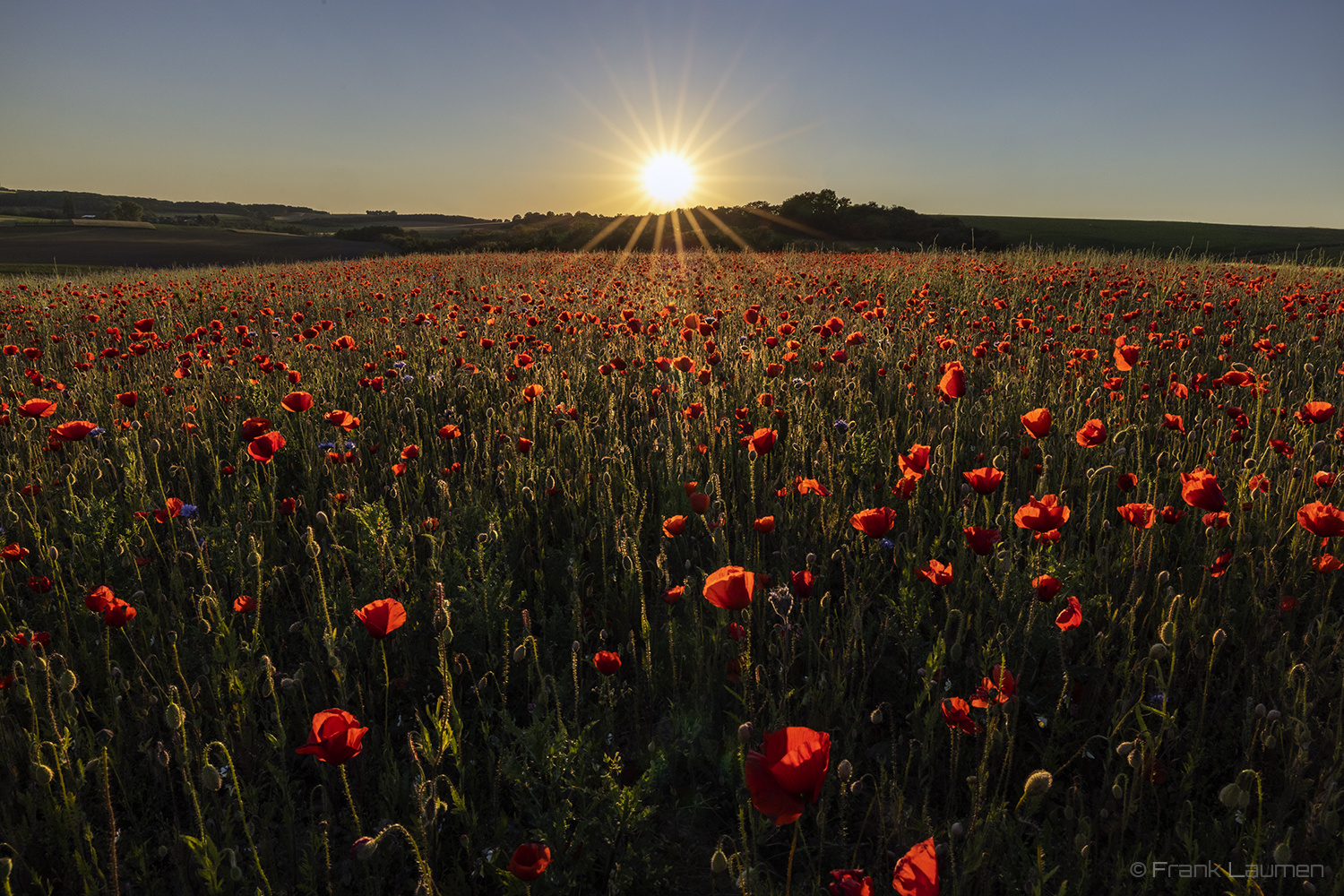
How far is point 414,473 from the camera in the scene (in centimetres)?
336

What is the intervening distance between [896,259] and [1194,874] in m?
12.1

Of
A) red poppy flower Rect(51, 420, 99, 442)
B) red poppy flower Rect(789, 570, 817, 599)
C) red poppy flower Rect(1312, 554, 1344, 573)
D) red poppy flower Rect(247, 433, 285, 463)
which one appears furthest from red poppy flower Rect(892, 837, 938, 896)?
red poppy flower Rect(51, 420, 99, 442)

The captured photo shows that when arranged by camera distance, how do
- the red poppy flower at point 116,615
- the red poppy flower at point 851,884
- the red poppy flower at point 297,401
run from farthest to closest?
the red poppy flower at point 297,401 → the red poppy flower at point 116,615 → the red poppy flower at point 851,884

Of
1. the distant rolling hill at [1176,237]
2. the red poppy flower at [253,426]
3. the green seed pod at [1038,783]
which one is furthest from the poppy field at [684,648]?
the distant rolling hill at [1176,237]

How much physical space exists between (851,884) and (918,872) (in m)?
0.15

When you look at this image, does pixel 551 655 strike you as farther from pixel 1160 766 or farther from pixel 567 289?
pixel 567 289

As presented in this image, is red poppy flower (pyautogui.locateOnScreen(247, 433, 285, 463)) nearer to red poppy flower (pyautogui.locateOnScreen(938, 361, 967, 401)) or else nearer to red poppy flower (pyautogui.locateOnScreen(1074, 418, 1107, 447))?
red poppy flower (pyautogui.locateOnScreen(938, 361, 967, 401))

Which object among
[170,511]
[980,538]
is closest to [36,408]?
[170,511]

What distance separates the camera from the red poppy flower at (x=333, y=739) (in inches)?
49.3

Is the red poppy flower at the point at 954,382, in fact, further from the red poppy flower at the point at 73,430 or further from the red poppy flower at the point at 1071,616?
the red poppy flower at the point at 73,430

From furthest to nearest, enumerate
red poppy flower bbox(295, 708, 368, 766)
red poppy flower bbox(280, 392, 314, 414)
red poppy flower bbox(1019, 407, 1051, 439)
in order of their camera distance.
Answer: red poppy flower bbox(280, 392, 314, 414) → red poppy flower bbox(1019, 407, 1051, 439) → red poppy flower bbox(295, 708, 368, 766)

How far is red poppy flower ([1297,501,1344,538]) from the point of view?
5.55 ft

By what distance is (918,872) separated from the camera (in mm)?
986

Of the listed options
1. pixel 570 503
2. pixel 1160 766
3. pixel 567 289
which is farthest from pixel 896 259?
pixel 1160 766
